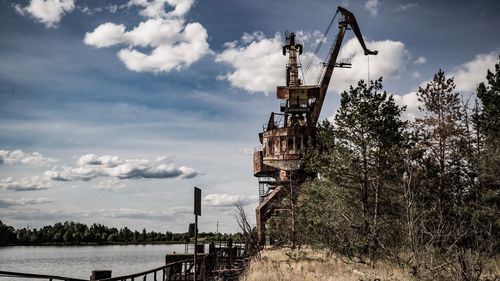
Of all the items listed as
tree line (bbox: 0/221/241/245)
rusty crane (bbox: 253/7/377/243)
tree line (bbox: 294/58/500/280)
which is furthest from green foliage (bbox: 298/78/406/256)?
tree line (bbox: 0/221/241/245)

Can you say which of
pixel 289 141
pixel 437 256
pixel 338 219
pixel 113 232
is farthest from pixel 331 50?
pixel 113 232

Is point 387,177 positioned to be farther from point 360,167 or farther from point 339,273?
point 339,273

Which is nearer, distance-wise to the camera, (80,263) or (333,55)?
(333,55)

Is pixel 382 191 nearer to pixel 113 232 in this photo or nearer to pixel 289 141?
pixel 289 141

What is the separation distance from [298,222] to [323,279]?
14.7 metres

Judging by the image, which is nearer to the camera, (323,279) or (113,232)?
(323,279)

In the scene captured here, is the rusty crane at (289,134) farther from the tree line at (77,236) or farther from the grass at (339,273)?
the tree line at (77,236)

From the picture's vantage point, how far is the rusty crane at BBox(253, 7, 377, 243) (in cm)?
4216

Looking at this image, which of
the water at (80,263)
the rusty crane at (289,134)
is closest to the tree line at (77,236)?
the water at (80,263)

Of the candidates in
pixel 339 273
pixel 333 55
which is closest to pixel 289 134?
pixel 333 55

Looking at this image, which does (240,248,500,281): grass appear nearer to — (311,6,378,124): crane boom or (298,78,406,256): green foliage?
(298,78,406,256): green foliage

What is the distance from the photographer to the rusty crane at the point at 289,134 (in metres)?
42.2

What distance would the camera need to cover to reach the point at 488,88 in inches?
1153

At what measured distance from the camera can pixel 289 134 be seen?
4256 centimetres
